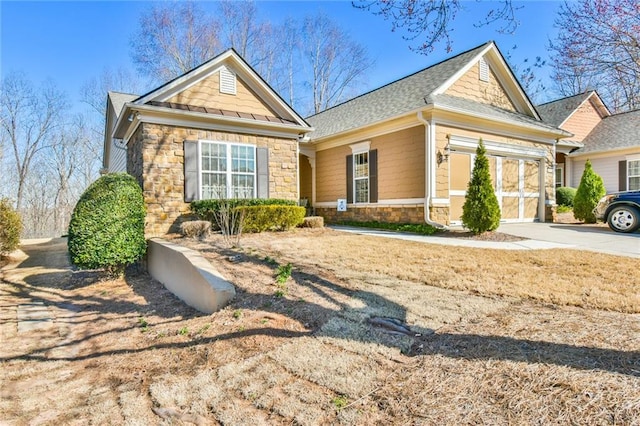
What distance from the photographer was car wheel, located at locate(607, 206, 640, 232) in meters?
8.27

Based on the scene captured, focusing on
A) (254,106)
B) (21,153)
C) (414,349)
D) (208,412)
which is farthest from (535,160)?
(21,153)

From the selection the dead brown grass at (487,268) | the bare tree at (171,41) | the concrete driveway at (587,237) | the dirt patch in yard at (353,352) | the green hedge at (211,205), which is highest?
the bare tree at (171,41)

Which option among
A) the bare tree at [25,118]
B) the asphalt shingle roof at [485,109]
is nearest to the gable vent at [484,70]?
the asphalt shingle roof at [485,109]

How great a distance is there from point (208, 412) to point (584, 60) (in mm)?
8504

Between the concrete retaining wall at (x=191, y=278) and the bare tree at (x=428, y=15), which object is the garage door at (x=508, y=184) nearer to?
the bare tree at (x=428, y=15)

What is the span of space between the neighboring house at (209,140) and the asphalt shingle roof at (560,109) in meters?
13.8

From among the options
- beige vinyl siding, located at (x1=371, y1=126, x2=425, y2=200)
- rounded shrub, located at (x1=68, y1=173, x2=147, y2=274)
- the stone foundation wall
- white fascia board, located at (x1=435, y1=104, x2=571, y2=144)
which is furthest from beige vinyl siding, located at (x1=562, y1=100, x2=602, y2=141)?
rounded shrub, located at (x1=68, y1=173, x2=147, y2=274)

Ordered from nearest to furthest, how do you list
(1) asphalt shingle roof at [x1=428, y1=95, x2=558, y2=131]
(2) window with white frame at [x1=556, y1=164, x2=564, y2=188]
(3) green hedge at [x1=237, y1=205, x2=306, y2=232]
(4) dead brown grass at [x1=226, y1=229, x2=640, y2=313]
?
1. (4) dead brown grass at [x1=226, y1=229, x2=640, y2=313]
2. (3) green hedge at [x1=237, y1=205, x2=306, y2=232]
3. (1) asphalt shingle roof at [x1=428, y1=95, x2=558, y2=131]
4. (2) window with white frame at [x1=556, y1=164, x2=564, y2=188]

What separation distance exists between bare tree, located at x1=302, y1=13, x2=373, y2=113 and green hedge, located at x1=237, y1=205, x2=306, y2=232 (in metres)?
17.9

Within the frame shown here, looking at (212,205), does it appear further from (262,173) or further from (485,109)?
(485,109)

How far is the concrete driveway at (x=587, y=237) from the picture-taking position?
649 cm

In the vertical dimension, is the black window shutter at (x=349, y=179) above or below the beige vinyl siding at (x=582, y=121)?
below

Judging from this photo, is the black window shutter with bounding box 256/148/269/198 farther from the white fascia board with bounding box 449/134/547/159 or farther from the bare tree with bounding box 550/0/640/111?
the bare tree with bounding box 550/0/640/111

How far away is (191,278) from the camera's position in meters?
5.02
